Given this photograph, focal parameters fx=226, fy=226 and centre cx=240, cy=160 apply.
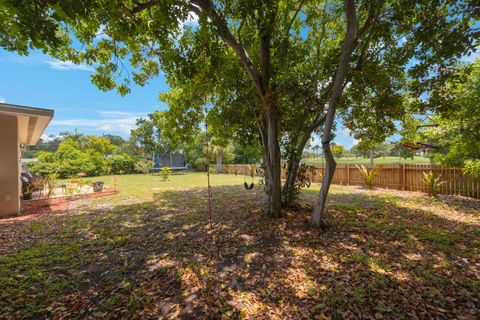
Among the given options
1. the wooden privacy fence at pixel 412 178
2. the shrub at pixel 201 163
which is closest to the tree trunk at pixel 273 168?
the wooden privacy fence at pixel 412 178

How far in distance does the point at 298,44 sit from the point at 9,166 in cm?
857

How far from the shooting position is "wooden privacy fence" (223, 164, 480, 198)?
320 inches

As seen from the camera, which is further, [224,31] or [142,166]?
[142,166]

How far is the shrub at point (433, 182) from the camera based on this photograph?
8.75 metres

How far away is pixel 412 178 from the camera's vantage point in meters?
9.85

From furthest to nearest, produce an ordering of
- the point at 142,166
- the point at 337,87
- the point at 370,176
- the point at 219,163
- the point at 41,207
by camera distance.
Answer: the point at 219,163 < the point at 142,166 < the point at 370,176 < the point at 41,207 < the point at 337,87

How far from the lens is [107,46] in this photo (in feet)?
18.3

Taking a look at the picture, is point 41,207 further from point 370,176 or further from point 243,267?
point 370,176

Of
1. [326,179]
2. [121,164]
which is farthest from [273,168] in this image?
[121,164]

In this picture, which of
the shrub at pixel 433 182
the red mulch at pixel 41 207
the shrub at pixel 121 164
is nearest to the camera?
the red mulch at pixel 41 207

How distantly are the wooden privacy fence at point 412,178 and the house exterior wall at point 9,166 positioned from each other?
44.7ft

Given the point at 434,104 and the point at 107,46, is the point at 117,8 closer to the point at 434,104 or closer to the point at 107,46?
the point at 107,46

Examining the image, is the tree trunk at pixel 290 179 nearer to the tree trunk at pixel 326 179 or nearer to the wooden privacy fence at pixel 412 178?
the tree trunk at pixel 326 179

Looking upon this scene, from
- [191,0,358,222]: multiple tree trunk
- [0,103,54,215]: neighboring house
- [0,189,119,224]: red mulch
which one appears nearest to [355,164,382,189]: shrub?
[191,0,358,222]: multiple tree trunk
